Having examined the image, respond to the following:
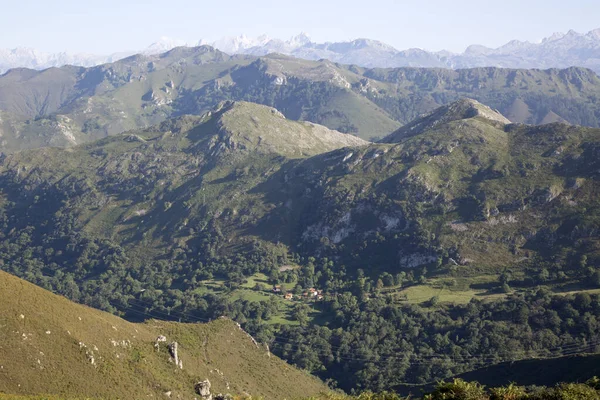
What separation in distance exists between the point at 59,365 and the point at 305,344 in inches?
4060

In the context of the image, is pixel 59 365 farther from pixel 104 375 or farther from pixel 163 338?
pixel 163 338

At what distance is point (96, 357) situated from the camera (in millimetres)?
94625

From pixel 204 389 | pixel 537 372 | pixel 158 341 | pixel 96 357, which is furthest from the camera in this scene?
pixel 537 372

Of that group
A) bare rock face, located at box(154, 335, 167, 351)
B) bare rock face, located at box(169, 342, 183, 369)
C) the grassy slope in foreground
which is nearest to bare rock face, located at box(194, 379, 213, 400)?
Result: the grassy slope in foreground

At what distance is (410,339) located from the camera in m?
175

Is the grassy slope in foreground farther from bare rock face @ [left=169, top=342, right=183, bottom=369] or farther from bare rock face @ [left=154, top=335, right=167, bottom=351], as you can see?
bare rock face @ [left=169, top=342, right=183, bottom=369]

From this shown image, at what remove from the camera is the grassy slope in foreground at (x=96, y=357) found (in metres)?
86.1

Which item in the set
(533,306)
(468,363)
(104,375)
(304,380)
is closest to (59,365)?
(104,375)

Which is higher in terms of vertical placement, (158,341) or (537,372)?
(158,341)

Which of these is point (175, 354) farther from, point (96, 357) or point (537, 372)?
point (537, 372)

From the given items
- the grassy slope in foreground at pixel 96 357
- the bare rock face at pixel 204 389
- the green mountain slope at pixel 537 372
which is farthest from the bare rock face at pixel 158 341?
the green mountain slope at pixel 537 372

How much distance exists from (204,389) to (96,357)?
21350mm

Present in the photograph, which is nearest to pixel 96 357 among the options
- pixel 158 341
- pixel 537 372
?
pixel 158 341

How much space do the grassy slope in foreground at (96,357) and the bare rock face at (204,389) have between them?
1391mm
